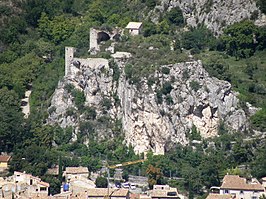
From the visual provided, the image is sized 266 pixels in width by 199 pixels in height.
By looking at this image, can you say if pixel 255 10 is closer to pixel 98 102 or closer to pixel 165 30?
pixel 165 30

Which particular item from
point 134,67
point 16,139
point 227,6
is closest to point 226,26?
point 227,6

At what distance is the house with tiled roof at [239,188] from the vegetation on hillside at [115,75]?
151cm

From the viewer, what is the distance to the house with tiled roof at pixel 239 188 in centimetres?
9338

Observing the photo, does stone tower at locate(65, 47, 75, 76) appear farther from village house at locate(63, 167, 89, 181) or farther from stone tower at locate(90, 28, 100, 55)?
village house at locate(63, 167, 89, 181)

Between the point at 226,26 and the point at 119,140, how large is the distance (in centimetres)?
1317

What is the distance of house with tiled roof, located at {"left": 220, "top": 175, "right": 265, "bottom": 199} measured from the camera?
306 ft

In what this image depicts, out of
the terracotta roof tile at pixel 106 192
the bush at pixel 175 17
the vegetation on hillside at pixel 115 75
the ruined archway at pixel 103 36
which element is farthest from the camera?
the bush at pixel 175 17

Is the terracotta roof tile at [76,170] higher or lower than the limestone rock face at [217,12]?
lower

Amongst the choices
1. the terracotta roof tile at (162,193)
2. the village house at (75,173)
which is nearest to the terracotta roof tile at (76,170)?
the village house at (75,173)

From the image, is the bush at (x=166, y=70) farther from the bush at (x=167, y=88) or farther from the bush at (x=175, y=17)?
the bush at (x=175, y=17)

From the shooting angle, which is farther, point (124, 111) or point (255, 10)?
point (255, 10)

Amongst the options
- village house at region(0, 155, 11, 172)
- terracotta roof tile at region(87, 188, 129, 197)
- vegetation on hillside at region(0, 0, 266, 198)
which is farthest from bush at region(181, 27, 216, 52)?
terracotta roof tile at region(87, 188, 129, 197)

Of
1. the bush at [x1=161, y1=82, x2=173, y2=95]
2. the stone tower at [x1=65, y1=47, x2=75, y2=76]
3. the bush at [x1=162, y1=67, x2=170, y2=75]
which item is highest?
the stone tower at [x1=65, y1=47, x2=75, y2=76]

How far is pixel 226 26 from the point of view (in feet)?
356
